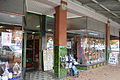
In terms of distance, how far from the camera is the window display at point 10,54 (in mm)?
3992

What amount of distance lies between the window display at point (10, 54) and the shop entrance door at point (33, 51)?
269cm

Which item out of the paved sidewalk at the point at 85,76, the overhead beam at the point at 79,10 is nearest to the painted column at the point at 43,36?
the paved sidewalk at the point at 85,76

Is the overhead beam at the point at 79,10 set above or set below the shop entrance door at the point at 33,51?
above

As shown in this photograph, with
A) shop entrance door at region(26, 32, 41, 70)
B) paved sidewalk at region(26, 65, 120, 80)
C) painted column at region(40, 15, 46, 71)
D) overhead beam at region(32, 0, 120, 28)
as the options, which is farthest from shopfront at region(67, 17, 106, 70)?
shop entrance door at region(26, 32, 41, 70)

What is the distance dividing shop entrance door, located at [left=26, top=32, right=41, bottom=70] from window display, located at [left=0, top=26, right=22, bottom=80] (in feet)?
8.84

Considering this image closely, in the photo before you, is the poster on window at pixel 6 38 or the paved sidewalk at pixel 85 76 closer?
the poster on window at pixel 6 38

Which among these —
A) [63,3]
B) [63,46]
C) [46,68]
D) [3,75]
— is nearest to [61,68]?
[63,46]

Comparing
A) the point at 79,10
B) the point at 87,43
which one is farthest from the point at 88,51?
the point at 79,10

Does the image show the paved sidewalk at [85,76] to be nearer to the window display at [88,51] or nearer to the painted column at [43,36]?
the painted column at [43,36]

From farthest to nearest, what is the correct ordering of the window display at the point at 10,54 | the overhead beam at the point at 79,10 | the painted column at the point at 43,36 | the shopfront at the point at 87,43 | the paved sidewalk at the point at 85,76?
1. the shopfront at the point at 87,43
2. the painted column at the point at 43,36
3. the paved sidewalk at the point at 85,76
4. the overhead beam at the point at 79,10
5. the window display at the point at 10,54

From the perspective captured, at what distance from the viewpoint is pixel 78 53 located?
775cm

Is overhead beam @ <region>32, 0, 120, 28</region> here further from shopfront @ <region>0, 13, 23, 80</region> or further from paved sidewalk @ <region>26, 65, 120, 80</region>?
paved sidewalk @ <region>26, 65, 120, 80</region>

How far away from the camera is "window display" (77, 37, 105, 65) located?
7.53m

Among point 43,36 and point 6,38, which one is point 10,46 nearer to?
point 6,38
